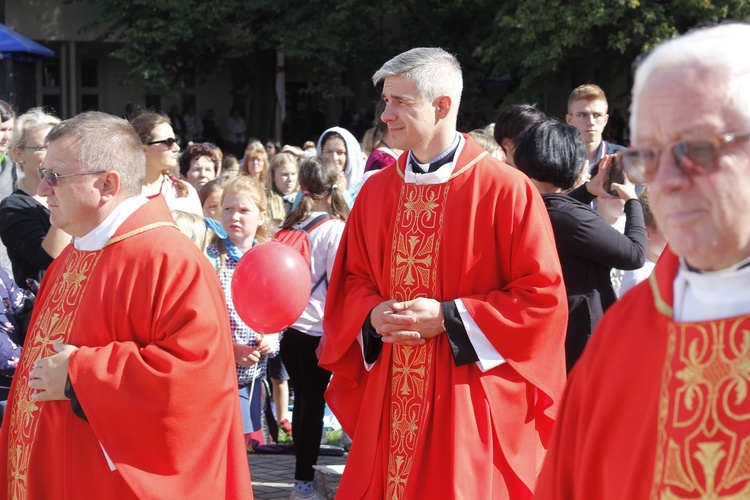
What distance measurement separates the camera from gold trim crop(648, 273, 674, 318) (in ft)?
6.64

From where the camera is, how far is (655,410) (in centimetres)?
202

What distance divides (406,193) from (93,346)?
1.45 meters

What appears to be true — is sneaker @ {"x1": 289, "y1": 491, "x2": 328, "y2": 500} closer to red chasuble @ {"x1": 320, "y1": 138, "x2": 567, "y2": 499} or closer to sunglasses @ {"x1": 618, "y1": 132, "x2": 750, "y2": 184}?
red chasuble @ {"x1": 320, "y1": 138, "x2": 567, "y2": 499}

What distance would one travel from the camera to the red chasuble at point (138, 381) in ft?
11.1

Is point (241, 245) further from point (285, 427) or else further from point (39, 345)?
point (39, 345)

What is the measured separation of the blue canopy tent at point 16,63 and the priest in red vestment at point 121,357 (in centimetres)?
1326

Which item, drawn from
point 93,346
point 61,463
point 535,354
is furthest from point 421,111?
point 61,463

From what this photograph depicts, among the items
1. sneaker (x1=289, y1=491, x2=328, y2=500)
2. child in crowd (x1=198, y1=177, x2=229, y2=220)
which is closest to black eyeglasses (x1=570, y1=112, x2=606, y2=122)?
child in crowd (x1=198, y1=177, x2=229, y2=220)

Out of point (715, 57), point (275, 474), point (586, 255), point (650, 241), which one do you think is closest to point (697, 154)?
point (715, 57)

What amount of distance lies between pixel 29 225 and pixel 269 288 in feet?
4.48

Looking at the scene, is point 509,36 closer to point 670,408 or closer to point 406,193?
point 406,193

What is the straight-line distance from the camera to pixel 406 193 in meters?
4.32

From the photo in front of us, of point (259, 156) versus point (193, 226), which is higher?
point (193, 226)

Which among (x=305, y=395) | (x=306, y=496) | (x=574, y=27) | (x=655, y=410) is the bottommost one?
(x=306, y=496)
